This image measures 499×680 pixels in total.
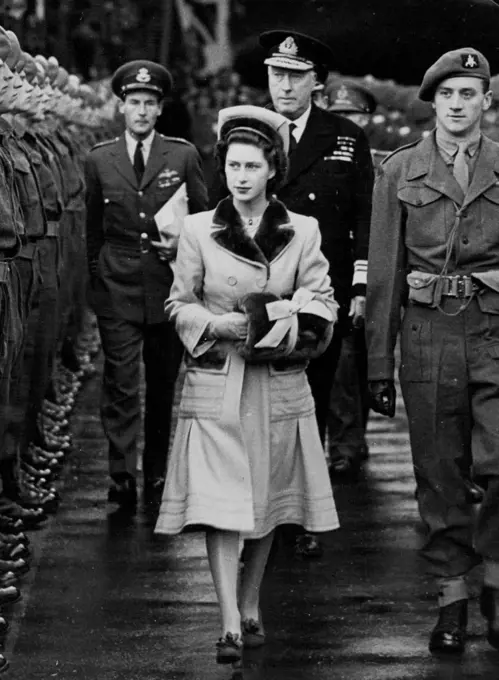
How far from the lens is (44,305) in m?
11.1

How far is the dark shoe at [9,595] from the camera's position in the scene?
8.45 meters

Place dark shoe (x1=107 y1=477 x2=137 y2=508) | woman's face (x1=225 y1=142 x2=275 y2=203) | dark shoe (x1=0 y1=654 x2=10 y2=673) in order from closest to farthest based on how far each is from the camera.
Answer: dark shoe (x1=0 y1=654 x2=10 y2=673)
woman's face (x1=225 y1=142 x2=275 y2=203)
dark shoe (x1=107 y1=477 x2=137 y2=508)

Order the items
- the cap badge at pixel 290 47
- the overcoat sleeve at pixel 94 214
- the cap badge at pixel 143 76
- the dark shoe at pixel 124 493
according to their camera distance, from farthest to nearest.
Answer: the overcoat sleeve at pixel 94 214, the cap badge at pixel 143 76, the dark shoe at pixel 124 493, the cap badge at pixel 290 47

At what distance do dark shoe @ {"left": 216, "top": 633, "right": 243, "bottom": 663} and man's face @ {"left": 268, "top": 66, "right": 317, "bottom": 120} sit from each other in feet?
9.97

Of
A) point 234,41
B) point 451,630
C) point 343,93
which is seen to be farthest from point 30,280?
point 234,41

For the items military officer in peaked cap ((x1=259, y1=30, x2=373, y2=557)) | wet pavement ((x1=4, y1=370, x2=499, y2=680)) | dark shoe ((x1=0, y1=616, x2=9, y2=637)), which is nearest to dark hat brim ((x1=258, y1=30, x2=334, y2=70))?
military officer in peaked cap ((x1=259, y1=30, x2=373, y2=557))

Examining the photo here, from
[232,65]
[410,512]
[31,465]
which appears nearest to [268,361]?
[410,512]

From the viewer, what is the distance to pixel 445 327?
26.2 feet

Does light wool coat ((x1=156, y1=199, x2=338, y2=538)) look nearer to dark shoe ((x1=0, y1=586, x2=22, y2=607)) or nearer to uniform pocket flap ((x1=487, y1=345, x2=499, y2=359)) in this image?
uniform pocket flap ((x1=487, y1=345, x2=499, y2=359))

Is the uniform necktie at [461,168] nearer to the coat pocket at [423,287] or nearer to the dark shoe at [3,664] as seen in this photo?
the coat pocket at [423,287]

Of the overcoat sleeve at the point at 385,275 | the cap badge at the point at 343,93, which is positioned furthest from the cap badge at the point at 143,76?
the overcoat sleeve at the point at 385,275

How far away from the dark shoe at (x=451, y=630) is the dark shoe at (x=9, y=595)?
1.67 m

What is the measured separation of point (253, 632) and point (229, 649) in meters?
0.37

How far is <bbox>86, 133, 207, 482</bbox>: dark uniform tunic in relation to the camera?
10.9m
